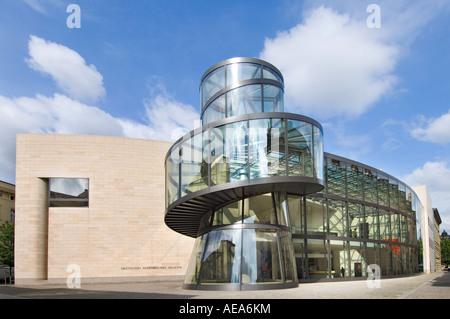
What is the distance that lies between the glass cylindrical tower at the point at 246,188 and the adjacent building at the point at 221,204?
4 centimetres

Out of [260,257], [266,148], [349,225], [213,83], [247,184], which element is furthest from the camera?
[349,225]

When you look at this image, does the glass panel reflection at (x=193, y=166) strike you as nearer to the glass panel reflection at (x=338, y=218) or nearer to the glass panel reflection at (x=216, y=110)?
the glass panel reflection at (x=216, y=110)

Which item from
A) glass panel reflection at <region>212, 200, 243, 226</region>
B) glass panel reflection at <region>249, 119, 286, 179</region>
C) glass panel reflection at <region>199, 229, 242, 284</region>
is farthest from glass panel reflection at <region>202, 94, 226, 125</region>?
glass panel reflection at <region>199, 229, 242, 284</region>

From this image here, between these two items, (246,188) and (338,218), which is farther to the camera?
(338,218)

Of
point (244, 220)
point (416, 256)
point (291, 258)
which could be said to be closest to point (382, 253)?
point (416, 256)

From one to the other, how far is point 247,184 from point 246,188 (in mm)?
601

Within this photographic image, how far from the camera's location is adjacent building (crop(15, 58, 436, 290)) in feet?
52.4

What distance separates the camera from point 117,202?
28312 millimetres

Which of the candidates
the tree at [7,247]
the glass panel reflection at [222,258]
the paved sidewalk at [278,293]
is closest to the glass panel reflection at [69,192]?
the paved sidewalk at [278,293]

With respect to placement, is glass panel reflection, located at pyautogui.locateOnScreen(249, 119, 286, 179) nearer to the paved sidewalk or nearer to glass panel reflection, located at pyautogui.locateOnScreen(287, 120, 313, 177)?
glass panel reflection, located at pyautogui.locateOnScreen(287, 120, 313, 177)

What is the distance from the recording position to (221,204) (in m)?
17.4

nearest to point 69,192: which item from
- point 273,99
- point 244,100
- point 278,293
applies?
point 244,100

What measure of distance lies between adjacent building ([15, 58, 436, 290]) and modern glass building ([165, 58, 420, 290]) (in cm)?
5

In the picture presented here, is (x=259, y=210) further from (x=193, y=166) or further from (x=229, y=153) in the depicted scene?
(x=193, y=166)
